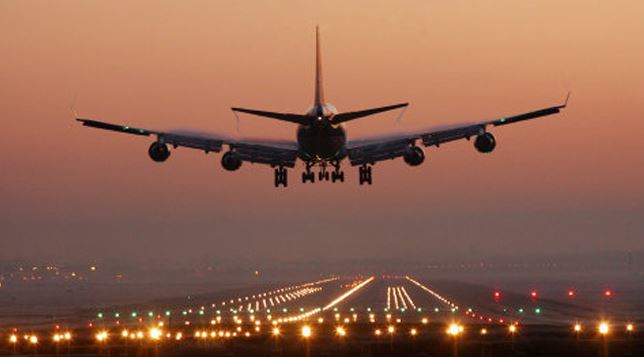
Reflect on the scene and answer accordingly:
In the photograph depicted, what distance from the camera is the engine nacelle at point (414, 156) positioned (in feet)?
277

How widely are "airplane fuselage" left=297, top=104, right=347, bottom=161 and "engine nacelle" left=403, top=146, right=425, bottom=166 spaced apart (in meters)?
5.36

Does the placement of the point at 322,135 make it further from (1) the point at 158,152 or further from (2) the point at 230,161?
(1) the point at 158,152

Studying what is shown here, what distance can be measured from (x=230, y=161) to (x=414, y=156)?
46.0 ft

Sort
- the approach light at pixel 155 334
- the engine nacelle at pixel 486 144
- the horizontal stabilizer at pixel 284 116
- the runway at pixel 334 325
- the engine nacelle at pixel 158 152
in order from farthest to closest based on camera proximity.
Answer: the approach light at pixel 155 334, the runway at pixel 334 325, the engine nacelle at pixel 486 144, the engine nacelle at pixel 158 152, the horizontal stabilizer at pixel 284 116

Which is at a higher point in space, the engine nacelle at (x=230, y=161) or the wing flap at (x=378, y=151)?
the wing flap at (x=378, y=151)

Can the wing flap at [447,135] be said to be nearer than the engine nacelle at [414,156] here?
Yes

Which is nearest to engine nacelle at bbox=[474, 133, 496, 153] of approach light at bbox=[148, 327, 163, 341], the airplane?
the airplane

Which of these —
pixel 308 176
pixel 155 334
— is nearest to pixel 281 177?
pixel 308 176

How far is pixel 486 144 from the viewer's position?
80.9m

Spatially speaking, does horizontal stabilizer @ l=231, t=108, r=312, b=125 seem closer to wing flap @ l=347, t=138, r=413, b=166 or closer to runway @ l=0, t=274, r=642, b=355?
wing flap @ l=347, t=138, r=413, b=166

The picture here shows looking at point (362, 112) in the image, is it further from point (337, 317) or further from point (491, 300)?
point (491, 300)

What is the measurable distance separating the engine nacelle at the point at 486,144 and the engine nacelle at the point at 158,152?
22652mm

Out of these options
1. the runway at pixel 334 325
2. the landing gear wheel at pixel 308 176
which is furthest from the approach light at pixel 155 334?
the landing gear wheel at pixel 308 176

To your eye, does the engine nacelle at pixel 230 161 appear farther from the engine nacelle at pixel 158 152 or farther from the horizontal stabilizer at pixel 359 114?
the horizontal stabilizer at pixel 359 114
